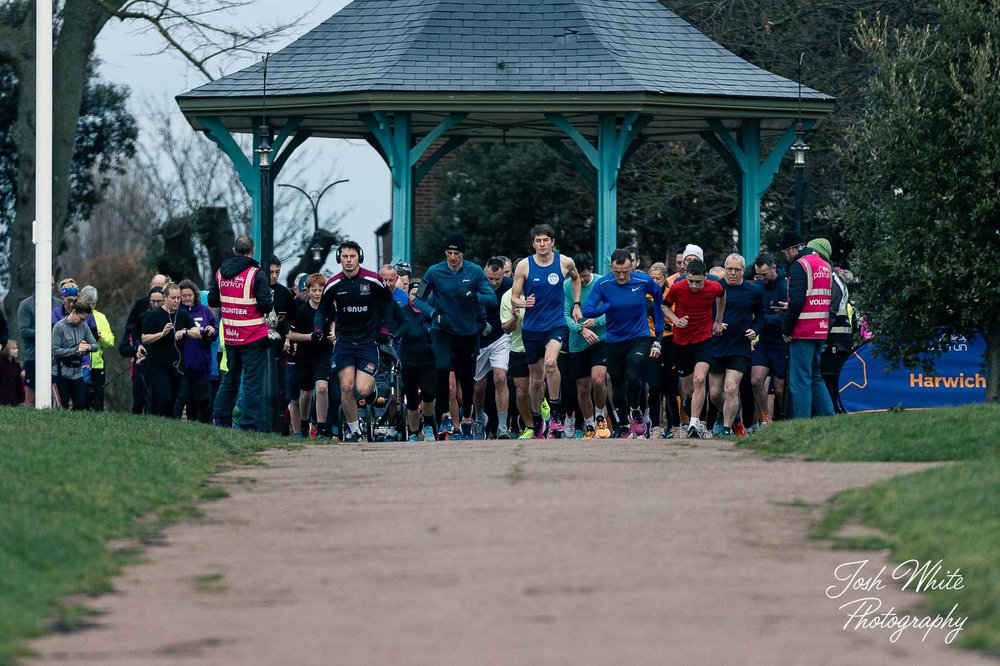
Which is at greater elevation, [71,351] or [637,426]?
[71,351]

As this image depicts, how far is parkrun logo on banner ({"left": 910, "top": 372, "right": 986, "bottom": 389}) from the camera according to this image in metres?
21.6

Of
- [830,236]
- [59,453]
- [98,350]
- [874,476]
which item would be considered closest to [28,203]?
[98,350]

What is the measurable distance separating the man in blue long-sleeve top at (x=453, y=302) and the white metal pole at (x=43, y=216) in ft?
12.5

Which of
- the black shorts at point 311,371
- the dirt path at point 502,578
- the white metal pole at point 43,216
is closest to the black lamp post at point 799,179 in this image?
the black shorts at point 311,371

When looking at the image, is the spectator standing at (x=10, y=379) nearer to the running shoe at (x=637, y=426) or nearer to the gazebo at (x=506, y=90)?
the gazebo at (x=506, y=90)

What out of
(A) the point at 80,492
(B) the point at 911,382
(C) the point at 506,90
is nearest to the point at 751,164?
(C) the point at 506,90

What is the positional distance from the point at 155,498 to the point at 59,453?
5.52 ft

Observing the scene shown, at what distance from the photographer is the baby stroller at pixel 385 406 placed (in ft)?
57.6

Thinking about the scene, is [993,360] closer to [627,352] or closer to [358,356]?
[627,352]

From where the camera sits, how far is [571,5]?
84.3ft

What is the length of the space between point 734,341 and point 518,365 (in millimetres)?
2252

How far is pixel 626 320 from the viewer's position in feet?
55.7

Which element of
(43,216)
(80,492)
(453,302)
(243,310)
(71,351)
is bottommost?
(80,492)

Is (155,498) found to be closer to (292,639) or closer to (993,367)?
(292,639)
